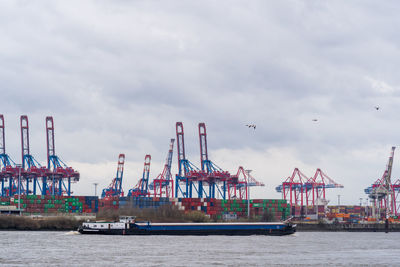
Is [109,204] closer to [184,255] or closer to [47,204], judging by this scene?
[47,204]

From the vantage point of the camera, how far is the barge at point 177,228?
392 ft

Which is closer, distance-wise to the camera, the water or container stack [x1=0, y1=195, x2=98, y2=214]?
the water

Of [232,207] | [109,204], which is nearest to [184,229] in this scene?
[109,204]

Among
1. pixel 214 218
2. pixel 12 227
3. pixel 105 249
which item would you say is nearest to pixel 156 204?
pixel 214 218

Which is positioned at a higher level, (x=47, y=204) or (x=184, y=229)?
(x=47, y=204)

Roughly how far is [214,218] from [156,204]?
1491 centimetres

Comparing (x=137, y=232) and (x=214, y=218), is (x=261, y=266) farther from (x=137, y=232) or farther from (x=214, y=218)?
(x=214, y=218)

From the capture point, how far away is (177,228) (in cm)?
12231

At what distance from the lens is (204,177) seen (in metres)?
184

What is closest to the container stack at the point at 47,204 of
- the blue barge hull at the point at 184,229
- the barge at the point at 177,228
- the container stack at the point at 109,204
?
the container stack at the point at 109,204

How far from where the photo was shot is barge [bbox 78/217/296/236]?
392ft

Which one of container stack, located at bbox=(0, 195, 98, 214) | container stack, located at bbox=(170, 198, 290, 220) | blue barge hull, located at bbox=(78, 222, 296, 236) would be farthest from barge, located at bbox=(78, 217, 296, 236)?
container stack, located at bbox=(0, 195, 98, 214)

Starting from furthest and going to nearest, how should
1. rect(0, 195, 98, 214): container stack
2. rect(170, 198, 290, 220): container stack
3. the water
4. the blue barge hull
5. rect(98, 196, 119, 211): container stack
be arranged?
rect(0, 195, 98, 214): container stack → rect(98, 196, 119, 211): container stack → rect(170, 198, 290, 220): container stack → the blue barge hull → the water

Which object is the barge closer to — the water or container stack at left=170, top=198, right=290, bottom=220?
the water
